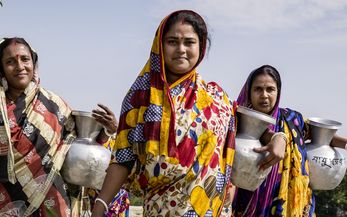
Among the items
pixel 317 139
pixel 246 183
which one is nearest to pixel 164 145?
pixel 246 183

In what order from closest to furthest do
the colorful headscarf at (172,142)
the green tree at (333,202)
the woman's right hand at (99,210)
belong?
the colorful headscarf at (172,142) < the woman's right hand at (99,210) < the green tree at (333,202)

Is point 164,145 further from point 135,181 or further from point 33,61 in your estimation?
point 33,61

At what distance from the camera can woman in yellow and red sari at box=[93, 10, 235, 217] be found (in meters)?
3.18

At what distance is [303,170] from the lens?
5012 millimetres

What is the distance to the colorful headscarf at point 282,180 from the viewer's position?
4801 millimetres

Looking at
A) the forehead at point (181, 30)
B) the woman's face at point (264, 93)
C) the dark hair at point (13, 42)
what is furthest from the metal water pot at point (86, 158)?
the forehead at point (181, 30)

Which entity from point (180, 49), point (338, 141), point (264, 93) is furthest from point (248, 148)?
point (338, 141)

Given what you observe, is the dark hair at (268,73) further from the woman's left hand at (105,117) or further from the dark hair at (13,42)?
the dark hair at (13,42)

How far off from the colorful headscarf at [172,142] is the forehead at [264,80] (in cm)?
146

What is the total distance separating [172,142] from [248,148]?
622mm

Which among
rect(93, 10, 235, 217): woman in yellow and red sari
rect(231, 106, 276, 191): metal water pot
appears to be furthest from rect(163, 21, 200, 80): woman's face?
rect(231, 106, 276, 191): metal water pot

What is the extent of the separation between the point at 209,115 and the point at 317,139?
6.75 feet

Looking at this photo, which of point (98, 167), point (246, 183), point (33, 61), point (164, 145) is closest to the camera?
point (164, 145)

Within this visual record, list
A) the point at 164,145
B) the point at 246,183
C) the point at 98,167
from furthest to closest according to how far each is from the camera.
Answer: the point at 98,167, the point at 246,183, the point at 164,145
